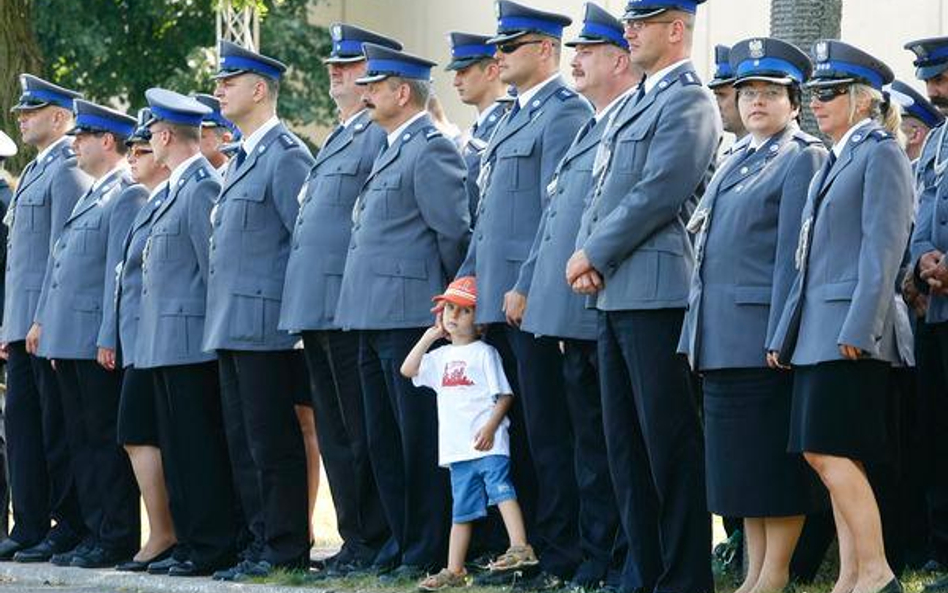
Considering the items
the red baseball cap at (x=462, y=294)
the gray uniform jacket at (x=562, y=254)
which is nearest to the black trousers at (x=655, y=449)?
the gray uniform jacket at (x=562, y=254)

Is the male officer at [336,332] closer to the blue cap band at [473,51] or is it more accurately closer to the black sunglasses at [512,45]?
the blue cap band at [473,51]

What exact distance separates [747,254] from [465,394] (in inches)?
68.2

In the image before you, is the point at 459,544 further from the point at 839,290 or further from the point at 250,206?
the point at 839,290

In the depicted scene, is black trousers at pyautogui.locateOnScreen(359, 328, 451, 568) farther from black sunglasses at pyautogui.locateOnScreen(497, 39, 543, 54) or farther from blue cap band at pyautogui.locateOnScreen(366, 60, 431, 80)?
black sunglasses at pyautogui.locateOnScreen(497, 39, 543, 54)

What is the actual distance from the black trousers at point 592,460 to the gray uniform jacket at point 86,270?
3.24m

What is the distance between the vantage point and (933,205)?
34.0ft

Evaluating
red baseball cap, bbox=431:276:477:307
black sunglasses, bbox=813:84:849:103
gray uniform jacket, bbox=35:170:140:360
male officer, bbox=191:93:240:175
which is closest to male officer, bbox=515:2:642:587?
red baseball cap, bbox=431:276:477:307

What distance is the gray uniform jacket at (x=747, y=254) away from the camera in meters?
9.45

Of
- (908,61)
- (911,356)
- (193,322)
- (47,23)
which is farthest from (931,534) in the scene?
(47,23)

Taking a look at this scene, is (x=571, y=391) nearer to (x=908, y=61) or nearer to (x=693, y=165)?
(x=693, y=165)

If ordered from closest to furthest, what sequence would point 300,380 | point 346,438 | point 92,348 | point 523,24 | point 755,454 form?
point 755,454, point 523,24, point 346,438, point 300,380, point 92,348

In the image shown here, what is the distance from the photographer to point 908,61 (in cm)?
2486

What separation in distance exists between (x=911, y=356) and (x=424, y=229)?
9.01 feet

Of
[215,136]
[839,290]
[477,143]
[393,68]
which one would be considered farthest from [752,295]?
[215,136]
